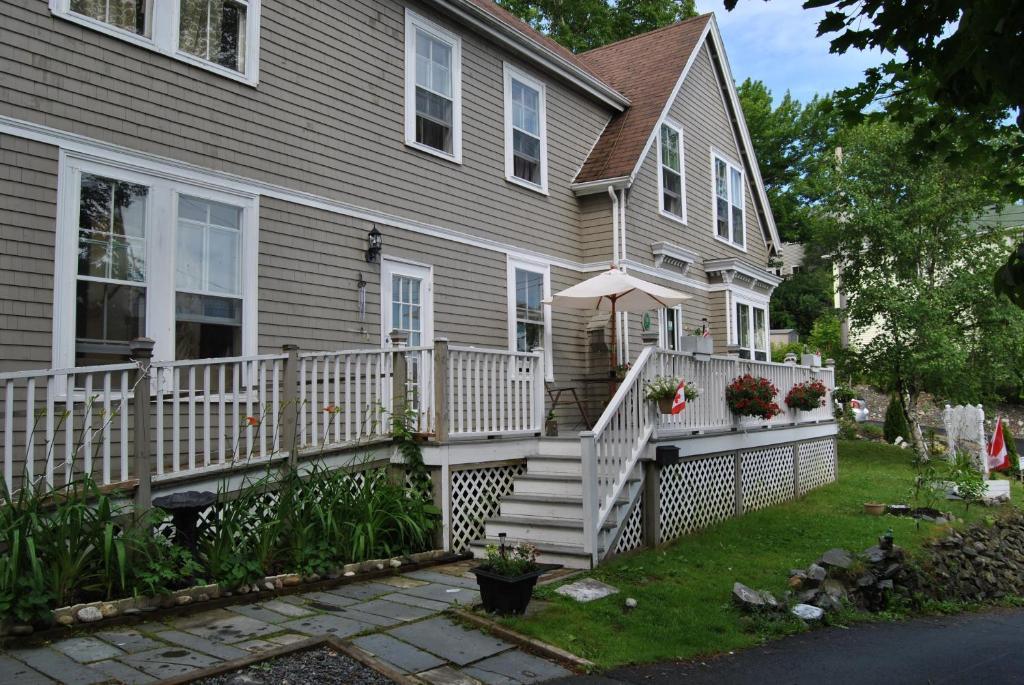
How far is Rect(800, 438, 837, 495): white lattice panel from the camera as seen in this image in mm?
14281

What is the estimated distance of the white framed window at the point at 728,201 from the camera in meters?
17.6

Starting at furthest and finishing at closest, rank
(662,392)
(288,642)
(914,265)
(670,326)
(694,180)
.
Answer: (914,265)
(694,180)
(670,326)
(662,392)
(288,642)

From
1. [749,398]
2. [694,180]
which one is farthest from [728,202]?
[749,398]

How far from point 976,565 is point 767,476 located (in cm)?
313

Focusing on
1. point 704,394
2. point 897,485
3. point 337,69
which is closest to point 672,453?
point 704,394

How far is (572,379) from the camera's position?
13.3m

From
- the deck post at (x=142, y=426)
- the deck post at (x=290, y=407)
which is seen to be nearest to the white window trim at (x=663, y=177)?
the deck post at (x=290, y=407)

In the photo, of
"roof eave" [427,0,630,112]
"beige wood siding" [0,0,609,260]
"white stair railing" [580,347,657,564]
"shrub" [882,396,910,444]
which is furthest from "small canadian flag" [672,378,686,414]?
"shrub" [882,396,910,444]

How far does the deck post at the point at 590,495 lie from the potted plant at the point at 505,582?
1.58 m

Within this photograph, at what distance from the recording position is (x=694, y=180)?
16484 mm

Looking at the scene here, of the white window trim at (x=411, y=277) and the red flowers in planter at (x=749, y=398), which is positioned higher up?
the white window trim at (x=411, y=277)

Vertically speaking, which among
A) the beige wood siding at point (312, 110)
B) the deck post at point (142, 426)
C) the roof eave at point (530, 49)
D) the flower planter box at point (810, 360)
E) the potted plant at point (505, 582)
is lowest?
the potted plant at point (505, 582)

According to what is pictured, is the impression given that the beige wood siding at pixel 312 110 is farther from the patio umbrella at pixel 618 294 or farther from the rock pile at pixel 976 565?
the rock pile at pixel 976 565

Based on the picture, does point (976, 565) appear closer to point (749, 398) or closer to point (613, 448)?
point (749, 398)
